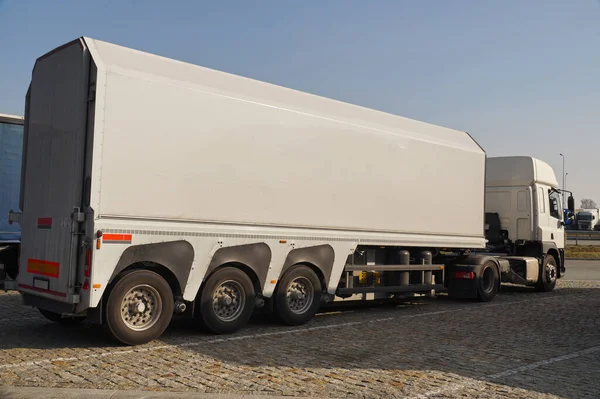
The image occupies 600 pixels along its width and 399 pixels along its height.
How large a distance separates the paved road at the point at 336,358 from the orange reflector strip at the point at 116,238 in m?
1.34

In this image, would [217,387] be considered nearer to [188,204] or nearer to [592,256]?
[188,204]

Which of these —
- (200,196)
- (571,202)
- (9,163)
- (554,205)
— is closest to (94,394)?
(200,196)

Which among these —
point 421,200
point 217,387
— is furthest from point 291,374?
point 421,200

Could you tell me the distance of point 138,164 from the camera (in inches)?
314

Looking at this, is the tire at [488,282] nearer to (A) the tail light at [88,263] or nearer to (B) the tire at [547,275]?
(B) the tire at [547,275]

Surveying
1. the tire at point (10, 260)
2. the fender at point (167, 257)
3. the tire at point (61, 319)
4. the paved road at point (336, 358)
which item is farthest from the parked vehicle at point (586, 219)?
the tire at point (10, 260)

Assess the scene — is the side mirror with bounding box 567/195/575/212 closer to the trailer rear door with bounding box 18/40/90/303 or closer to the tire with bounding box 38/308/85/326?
the tire with bounding box 38/308/85/326

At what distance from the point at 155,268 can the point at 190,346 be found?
1139mm

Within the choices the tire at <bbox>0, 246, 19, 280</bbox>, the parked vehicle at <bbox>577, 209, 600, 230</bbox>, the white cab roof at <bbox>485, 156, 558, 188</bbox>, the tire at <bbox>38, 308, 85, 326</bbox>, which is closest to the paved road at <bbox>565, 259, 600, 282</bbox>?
the white cab roof at <bbox>485, 156, 558, 188</bbox>

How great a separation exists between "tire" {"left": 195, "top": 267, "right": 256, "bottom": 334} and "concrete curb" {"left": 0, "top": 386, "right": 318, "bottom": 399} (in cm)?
306

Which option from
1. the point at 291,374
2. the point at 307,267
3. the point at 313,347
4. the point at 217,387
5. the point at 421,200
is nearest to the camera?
the point at 217,387

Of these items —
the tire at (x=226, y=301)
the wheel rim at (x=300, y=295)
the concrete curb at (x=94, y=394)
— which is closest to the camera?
the concrete curb at (x=94, y=394)

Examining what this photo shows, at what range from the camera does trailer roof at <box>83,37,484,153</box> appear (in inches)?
316

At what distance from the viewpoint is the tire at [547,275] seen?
16672 millimetres
